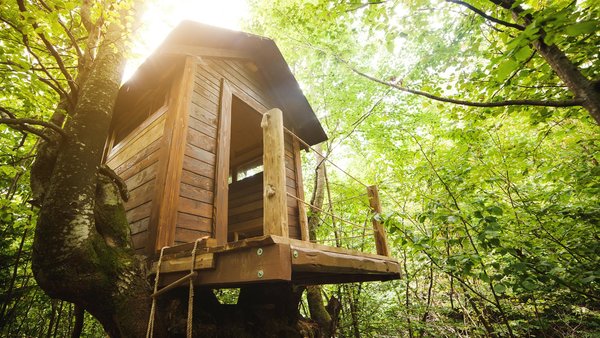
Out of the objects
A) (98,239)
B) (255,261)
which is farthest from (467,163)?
(98,239)

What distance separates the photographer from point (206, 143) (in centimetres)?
380

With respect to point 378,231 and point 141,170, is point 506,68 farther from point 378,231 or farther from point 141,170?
point 141,170

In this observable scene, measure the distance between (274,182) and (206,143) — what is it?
2.05 meters

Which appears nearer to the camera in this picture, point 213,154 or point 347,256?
point 347,256

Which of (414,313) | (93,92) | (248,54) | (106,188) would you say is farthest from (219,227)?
(414,313)

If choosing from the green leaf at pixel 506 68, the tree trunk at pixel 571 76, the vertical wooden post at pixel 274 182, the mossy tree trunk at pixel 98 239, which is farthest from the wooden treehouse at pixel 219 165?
the tree trunk at pixel 571 76

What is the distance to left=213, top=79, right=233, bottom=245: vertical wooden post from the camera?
11.5 feet

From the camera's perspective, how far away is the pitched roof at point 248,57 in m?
4.15

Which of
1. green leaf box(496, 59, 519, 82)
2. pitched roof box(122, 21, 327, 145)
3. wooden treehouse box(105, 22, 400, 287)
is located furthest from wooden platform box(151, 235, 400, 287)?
pitched roof box(122, 21, 327, 145)

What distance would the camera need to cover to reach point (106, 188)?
2871mm

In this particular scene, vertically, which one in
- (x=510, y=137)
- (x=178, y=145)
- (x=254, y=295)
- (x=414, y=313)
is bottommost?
(x=414, y=313)

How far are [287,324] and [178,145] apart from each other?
113 inches

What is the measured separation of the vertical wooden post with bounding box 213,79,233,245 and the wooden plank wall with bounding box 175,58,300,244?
7cm

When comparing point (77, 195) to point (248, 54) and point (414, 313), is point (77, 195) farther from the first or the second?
point (414, 313)
